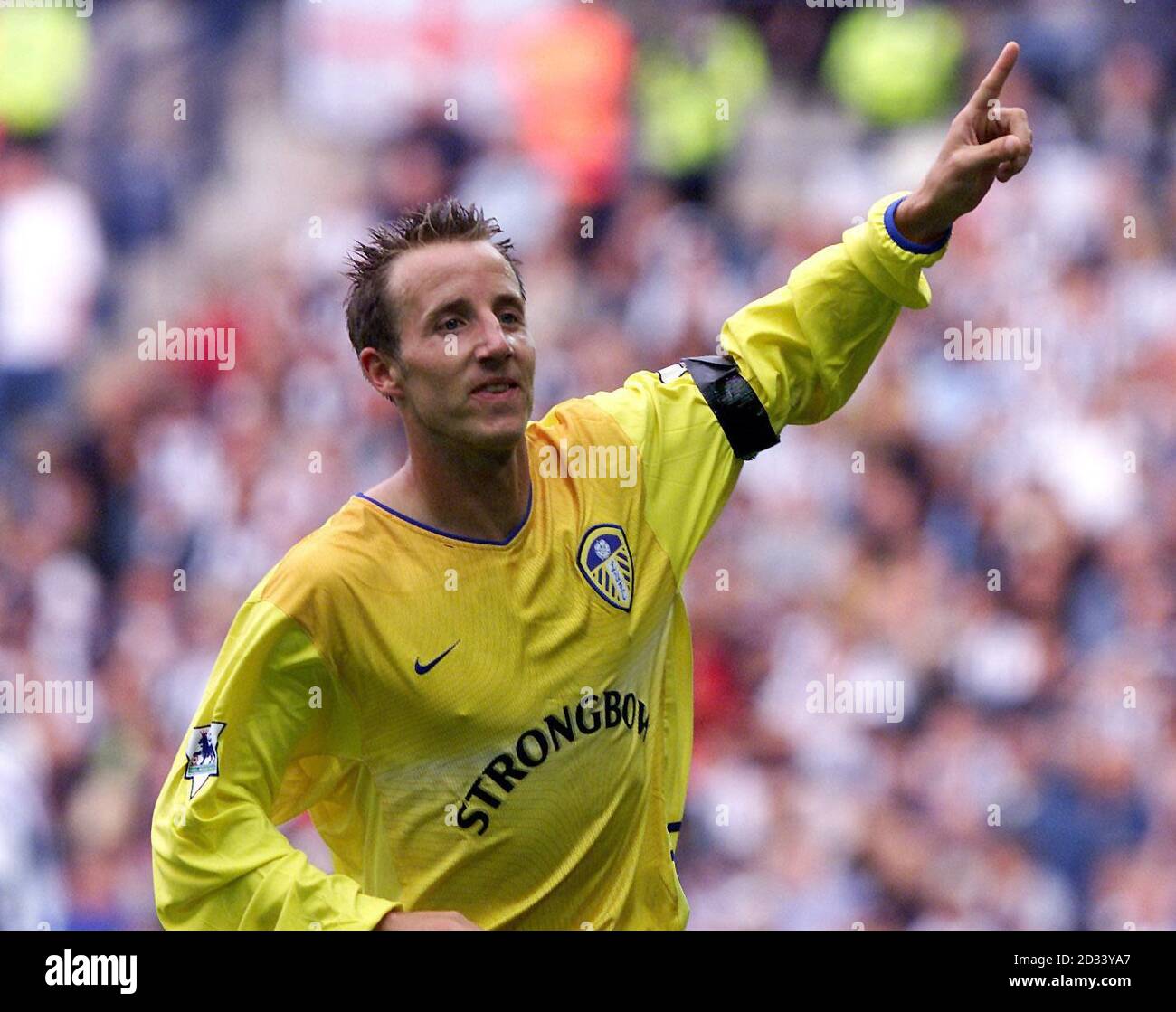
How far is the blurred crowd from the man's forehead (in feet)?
11.1

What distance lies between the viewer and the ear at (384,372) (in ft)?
10.1

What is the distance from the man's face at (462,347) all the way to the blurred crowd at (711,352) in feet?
11.0

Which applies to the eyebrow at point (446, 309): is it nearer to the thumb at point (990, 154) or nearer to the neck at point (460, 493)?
the neck at point (460, 493)

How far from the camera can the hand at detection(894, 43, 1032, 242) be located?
2920 millimetres

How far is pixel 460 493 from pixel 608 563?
0.94ft

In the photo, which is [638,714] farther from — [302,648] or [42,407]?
[42,407]

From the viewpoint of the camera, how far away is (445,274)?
9.84 ft

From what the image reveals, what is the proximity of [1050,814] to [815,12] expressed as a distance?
11.8ft
